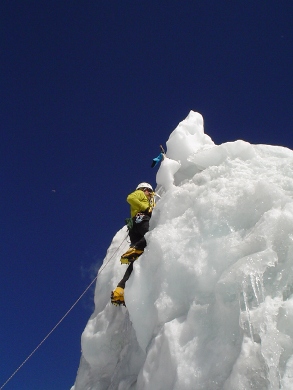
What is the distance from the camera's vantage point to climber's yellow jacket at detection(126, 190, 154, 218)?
6.22 m

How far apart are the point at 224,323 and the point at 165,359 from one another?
691 millimetres

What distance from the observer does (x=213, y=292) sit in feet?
12.2

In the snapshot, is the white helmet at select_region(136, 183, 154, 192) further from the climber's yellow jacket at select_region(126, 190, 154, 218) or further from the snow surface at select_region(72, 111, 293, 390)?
the snow surface at select_region(72, 111, 293, 390)

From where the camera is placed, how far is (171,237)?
4617 millimetres

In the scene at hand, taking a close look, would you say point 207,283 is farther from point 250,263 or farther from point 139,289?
point 139,289

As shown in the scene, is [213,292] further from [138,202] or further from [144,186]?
[144,186]

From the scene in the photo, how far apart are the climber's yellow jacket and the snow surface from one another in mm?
689

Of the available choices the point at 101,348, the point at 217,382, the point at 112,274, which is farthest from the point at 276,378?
the point at 112,274

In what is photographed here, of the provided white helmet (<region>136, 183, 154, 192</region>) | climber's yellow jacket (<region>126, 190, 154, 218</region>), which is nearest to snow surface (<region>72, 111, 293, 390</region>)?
climber's yellow jacket (<region>126, 190, 154, 218</region>)

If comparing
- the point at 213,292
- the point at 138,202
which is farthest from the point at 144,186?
the point at 213,292

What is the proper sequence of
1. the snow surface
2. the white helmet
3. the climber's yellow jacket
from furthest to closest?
1. the white helmet
2. the climber's yellow jacket
3. the snow surface

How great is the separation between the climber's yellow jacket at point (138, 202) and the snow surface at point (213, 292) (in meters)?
0.69

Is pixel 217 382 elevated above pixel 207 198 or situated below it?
below

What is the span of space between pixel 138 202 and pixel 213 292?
9.13 ft
